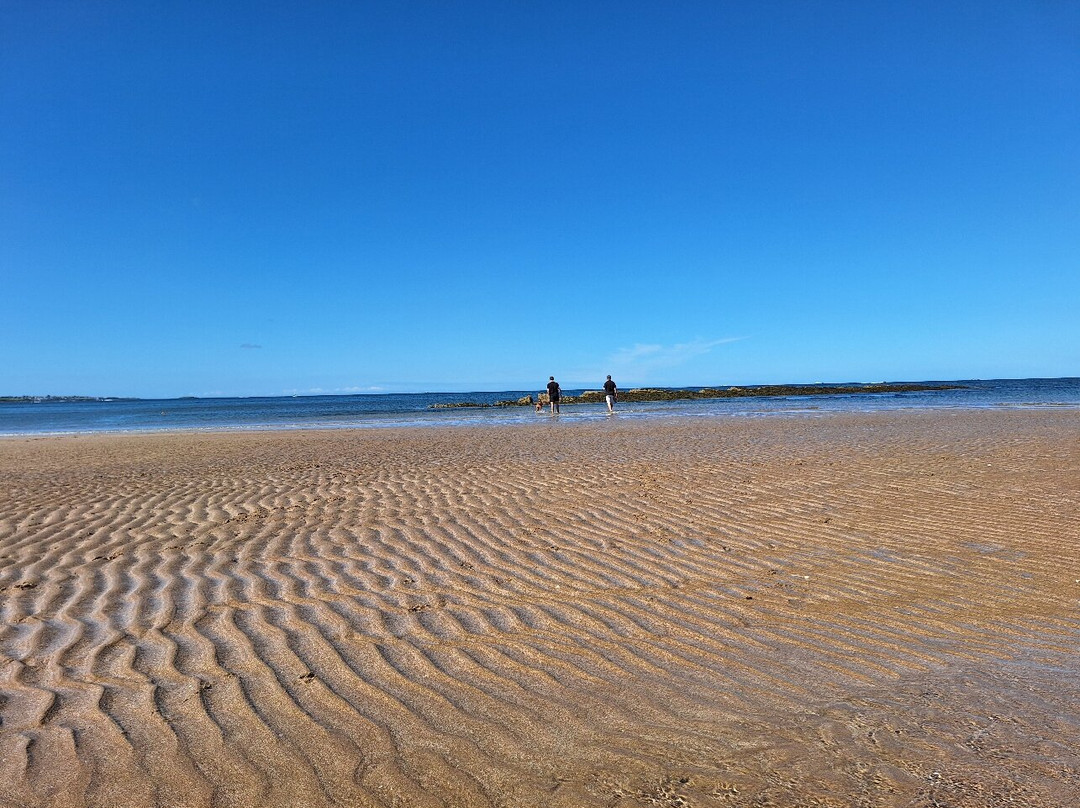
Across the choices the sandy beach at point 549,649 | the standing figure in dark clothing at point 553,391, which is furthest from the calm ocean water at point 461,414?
the sandy beach at point 549,649

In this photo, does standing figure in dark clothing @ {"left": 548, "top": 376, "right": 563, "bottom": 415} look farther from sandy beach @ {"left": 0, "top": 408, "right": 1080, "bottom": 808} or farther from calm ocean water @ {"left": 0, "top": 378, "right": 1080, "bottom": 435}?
sandy beach @ {"left": 0, "top": 408, "right": 1080, "bottom": 808}

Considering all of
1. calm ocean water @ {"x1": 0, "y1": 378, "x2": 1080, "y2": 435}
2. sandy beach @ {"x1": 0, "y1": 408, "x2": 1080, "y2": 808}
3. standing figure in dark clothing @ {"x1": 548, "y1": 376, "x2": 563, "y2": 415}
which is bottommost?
sandy beach @ {"x1": 0, "y1": 408, "x2": 1080, "y2": 808}

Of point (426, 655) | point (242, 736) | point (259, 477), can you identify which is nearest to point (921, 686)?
point (426, 655)

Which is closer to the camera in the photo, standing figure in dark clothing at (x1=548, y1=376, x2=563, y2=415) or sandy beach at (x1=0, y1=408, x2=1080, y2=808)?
sandy beach at (x1=0, y1=408, x2=1080, y2=808)

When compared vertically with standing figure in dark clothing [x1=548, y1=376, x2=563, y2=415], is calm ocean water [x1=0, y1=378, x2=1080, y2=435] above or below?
below

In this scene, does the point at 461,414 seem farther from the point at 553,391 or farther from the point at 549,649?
the point at 549,649

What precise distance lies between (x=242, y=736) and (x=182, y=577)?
310cm

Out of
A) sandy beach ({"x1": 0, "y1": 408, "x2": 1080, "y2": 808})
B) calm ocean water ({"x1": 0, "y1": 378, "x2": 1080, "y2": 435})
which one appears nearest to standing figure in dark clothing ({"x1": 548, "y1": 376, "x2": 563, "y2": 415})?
calm ocean water ({"x1": 0, "y1": 378, "x2": 1080, "y2": 435})

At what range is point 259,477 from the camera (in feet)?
39.0

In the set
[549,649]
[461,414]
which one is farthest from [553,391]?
[549,649]

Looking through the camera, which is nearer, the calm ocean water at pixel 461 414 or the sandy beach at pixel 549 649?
the sandy beach at pixel 549 649

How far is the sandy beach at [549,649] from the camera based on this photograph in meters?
2.73

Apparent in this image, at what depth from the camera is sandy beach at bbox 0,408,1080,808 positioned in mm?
2727

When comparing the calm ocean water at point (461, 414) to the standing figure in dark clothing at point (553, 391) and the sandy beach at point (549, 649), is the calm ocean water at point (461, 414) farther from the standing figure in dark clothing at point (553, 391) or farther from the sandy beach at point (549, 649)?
the sandy beach at point (549, 649)
